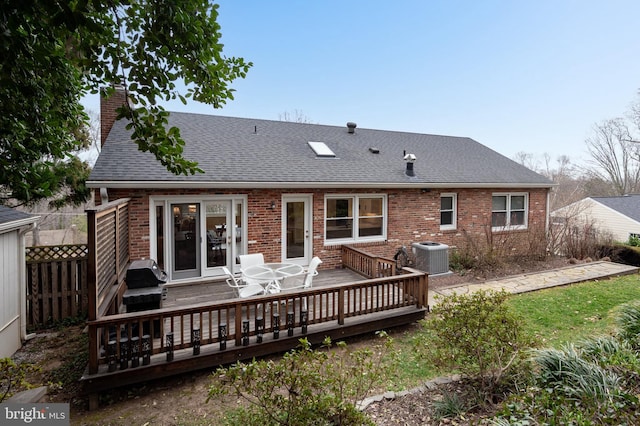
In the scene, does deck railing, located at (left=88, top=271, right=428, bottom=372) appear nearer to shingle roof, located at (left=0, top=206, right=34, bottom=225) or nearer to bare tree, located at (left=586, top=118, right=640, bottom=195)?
shingle roof, located at (left=0, top=206, right=34, bottom=225)

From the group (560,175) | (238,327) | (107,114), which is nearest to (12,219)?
(238,327)

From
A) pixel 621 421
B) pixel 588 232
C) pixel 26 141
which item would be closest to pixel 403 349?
pixel 621 421

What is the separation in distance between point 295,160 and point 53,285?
21.3ft

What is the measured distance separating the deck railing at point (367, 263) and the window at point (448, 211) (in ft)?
12.5

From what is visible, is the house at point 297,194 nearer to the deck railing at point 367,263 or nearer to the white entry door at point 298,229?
the white entry door at point 298,229

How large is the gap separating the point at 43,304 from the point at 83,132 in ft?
16.4

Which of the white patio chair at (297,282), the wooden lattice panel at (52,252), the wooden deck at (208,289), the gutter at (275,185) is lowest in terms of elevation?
the wooden deck at (208,289)

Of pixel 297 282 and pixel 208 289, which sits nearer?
pixel 297 282

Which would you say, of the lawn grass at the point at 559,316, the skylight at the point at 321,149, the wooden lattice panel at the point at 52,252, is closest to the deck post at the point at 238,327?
the lawn grass at the point at 559,316

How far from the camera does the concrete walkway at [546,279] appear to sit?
7771 millimetres

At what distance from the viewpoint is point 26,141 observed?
3.72 m

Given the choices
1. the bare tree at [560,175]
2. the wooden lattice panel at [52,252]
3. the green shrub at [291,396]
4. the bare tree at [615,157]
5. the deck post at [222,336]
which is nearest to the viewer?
the green shrub at [291,396]

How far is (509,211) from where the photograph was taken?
38.3 ft

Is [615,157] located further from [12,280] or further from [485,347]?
[12,280]
